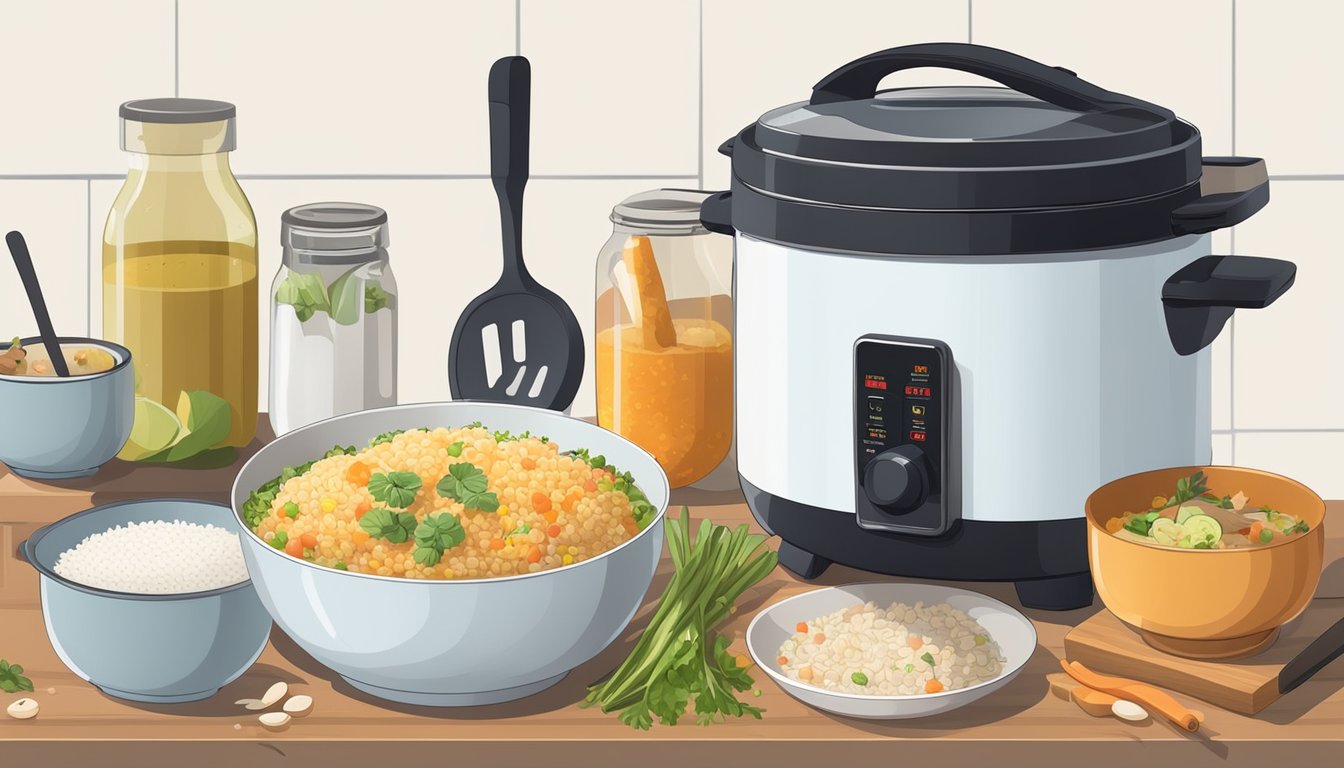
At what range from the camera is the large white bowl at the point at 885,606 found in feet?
3.82

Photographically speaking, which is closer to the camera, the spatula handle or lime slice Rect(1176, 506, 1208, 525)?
lime slice Rect(1176, 506, 1208, 525)

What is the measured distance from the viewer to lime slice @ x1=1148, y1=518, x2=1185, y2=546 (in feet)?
3.98

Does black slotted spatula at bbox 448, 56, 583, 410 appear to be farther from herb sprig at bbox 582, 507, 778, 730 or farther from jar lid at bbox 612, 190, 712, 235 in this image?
herb sprig at bbox 582, 507, 778, 730

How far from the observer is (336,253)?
1.65m

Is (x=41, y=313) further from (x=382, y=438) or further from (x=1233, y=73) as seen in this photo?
(x=1233, y=73)

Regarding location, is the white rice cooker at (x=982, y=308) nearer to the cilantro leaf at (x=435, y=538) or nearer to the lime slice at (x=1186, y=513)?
the lime slice at (x=1186, y=513)

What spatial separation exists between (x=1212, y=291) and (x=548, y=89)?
84cm

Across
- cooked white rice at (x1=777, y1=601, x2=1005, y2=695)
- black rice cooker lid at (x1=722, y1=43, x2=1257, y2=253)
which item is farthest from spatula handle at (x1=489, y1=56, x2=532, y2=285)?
cooked white rice at (x1=777, y1=601, x2=1005, y2=695)

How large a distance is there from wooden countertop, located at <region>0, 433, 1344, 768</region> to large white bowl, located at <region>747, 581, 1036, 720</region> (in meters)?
0.02

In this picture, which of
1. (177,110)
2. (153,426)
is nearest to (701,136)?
(177,110)

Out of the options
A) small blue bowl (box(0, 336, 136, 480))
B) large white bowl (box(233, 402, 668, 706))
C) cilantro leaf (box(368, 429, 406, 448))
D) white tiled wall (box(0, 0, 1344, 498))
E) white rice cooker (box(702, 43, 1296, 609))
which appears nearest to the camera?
large white bowl (box(233, 402, 668, 706))

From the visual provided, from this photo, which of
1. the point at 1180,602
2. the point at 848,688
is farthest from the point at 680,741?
the point at 1180,602

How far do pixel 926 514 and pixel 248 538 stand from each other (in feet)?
1.66

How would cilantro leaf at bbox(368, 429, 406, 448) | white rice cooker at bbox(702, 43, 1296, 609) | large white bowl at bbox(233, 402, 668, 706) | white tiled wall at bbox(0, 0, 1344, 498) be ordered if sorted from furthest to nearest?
white tiled wall at bbox(0, 0, 1344, 498) → cilantro leaf at bbox(368, 429, 406, 448) → white rice cooker at bbox(702, 43, 1296, 609) → large white bowl at bbox(233, 402, 668, 706)
